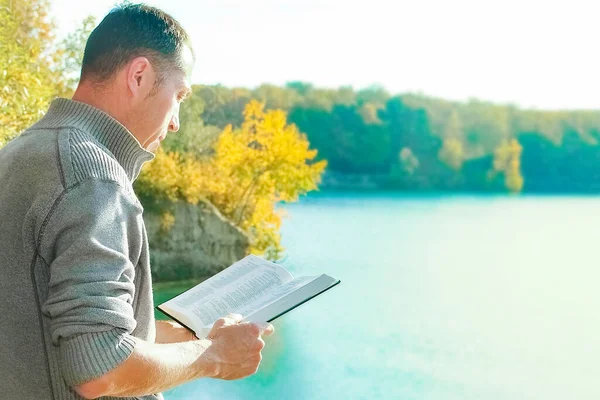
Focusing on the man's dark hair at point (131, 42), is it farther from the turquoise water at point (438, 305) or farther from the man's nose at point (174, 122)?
the turquoise water at point (438, 305)

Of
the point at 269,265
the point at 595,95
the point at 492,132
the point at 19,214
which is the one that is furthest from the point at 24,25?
the point at 595,95

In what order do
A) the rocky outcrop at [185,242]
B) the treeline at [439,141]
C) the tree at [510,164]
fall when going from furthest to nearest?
the tree at [510,164], the treeline at [439,141], the rocky outcrop at [185,242]

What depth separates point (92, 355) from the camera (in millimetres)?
642

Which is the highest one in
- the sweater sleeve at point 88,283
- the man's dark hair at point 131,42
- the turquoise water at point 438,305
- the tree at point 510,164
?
the man's dark hair at point 131,42

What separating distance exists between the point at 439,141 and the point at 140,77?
8.13m

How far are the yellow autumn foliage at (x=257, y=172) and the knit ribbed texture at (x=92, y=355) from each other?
4.54m

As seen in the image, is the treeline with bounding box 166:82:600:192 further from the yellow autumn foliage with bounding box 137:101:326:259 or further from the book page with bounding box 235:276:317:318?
the book page with bounding box 235:276:317:318

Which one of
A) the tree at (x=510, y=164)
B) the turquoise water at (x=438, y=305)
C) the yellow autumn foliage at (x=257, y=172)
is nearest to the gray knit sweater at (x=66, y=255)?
the turquoise water at (x=438, y=305)

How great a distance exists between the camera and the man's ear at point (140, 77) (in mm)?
728

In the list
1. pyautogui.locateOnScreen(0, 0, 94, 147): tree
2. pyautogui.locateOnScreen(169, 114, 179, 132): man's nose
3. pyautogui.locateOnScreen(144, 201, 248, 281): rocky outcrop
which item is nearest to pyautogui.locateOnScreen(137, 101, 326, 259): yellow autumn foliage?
pyautogui.locateOnScreen(144, 201, 248, 281): rocky outcrop

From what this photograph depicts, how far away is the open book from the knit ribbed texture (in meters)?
0.26

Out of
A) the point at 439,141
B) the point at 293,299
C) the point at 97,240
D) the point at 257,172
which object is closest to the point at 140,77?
the point at 97,240

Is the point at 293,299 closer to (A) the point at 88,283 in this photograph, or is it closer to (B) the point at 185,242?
(A) the point at 88,283

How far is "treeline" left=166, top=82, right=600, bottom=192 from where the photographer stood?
312 inches
